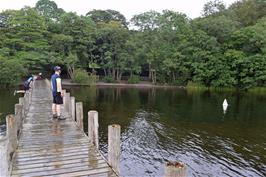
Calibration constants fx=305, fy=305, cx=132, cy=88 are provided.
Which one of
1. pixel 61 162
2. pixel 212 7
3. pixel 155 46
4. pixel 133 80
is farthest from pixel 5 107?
pixel 212 7

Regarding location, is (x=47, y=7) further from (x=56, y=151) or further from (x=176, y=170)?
(x=176, y=170)

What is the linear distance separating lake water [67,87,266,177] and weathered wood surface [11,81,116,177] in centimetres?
406

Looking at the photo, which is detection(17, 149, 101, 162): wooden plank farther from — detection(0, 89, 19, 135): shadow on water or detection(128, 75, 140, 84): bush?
detection(128, 75, 140, 84): bush

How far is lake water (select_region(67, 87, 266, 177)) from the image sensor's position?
47.8ft

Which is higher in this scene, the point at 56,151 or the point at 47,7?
Answer: the point at 47,7

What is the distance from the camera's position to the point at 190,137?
63.8 ft

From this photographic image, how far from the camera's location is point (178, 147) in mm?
17328

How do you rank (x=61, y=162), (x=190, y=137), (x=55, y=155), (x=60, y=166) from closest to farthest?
(x=60, y=166) < (x=61, y=162) < (x=55, y=155) < (x=190, y=137)

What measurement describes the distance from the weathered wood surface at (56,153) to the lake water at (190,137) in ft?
13.3

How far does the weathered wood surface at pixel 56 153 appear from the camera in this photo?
294 inches

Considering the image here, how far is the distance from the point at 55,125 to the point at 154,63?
144ft

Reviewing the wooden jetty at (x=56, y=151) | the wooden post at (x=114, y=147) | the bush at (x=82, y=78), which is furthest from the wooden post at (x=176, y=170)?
the bush at (x=82, y=78)

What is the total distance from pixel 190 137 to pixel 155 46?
37.0m

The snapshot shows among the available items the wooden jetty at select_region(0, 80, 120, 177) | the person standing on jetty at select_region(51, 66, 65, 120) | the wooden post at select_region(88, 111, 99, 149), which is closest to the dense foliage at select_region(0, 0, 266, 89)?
the person standing on jetty at select_region(51, 66, 65, 120)
